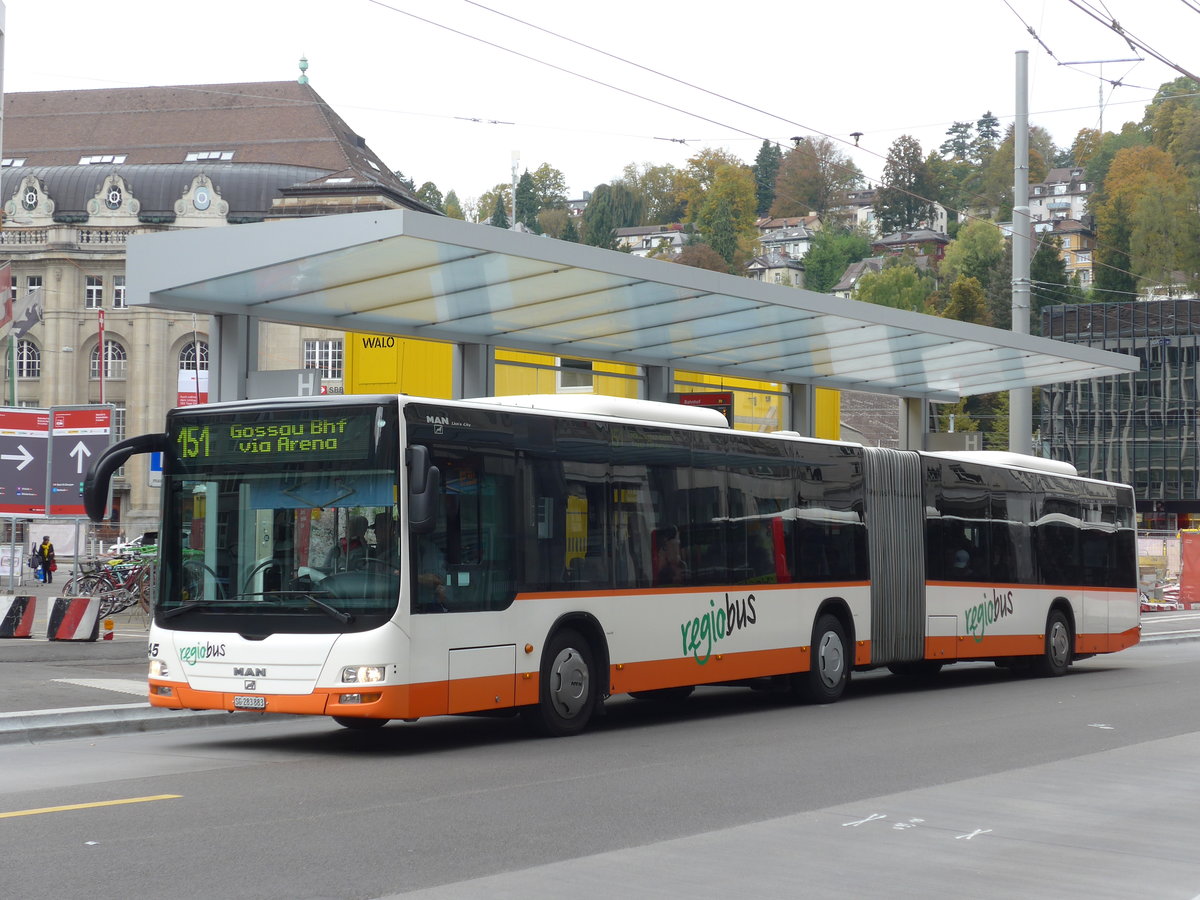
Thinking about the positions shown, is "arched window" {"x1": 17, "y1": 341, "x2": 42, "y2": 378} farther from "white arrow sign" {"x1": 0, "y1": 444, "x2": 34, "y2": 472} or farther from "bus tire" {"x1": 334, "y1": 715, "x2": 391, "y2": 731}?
"bus tire" {"x1": 334, "y1": 715, "x2": 391, "y2": 731}

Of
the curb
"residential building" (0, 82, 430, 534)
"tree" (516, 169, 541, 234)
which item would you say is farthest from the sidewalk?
"tree" (516, 169, 541, 234)

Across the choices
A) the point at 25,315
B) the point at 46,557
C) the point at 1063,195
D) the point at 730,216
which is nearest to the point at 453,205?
the point at 730,216

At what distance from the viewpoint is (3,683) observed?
1585 centimetres

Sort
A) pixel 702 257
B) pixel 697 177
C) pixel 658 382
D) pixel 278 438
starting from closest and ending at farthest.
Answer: pixel 278 438
pixel 658 382
pixel 702 257
pixel 697 177

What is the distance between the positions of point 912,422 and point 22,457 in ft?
47.3

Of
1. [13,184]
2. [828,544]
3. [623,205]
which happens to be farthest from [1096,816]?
Result: [623,205]

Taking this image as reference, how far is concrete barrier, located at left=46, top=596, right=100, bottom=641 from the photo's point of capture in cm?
2177

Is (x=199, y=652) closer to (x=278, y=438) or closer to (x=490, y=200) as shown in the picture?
(x=278, y=438)

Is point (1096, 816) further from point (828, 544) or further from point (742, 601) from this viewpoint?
point (828, 544)

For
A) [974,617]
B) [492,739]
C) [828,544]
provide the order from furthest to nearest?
[974,617] → [828,544] → [492,739]

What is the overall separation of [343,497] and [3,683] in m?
5.93

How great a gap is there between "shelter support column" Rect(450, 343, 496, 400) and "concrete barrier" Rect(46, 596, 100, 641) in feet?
20.4

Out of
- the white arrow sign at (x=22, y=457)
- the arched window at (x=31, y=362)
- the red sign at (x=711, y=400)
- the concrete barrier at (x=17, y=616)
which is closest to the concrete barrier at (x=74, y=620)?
the concrete barrier at (x=17, y=616)

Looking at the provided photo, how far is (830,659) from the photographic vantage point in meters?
17.2
